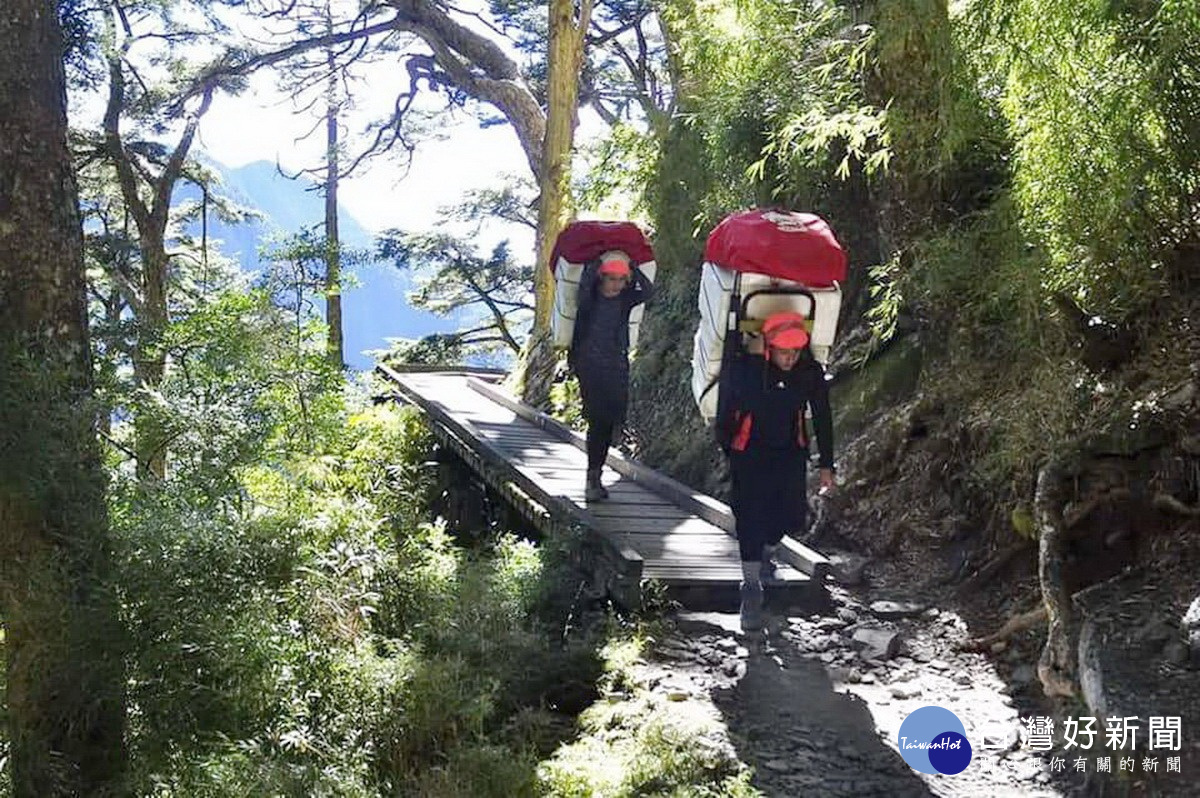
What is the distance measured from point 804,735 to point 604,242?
12.7ft

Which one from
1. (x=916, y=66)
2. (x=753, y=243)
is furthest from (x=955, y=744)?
(x=916, y=66)

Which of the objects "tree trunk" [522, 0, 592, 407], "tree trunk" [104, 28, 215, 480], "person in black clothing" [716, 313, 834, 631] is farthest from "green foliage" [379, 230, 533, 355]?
"person in black clothing" [716, 313, 834, 631]

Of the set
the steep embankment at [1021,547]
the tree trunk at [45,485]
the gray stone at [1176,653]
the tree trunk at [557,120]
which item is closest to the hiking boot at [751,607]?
the steep embankment at [1021,547]

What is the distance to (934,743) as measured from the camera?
4.10 meters

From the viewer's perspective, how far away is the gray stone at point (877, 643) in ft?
16.9

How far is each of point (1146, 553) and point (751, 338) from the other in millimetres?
2053

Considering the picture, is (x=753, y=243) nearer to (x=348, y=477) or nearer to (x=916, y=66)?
(x=916, y=66)

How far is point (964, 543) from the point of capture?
235 inches

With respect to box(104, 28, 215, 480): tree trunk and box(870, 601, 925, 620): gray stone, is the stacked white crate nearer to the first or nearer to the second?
box(870, 601, 925, 620): gray stone

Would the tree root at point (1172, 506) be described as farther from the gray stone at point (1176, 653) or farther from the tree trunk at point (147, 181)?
the tree trunk at point (147, 181)

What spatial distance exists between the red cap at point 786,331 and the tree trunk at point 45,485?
10.4 ft

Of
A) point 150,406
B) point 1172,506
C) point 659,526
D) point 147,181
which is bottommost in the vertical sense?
point 659,526

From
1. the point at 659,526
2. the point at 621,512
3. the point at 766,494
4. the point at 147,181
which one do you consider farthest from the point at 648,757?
the point at 147,181

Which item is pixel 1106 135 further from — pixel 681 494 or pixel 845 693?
pixel 681 494
